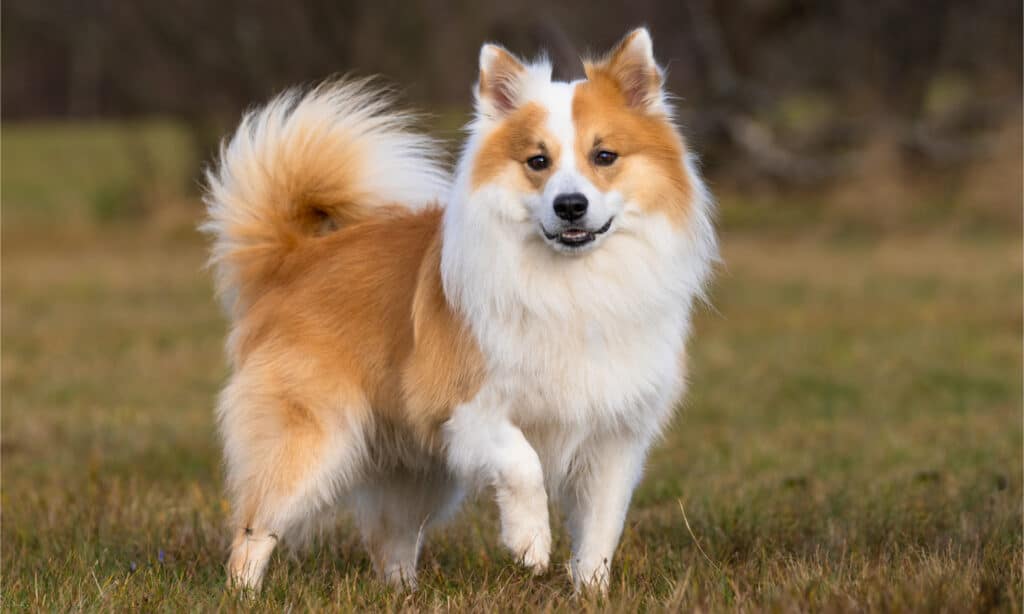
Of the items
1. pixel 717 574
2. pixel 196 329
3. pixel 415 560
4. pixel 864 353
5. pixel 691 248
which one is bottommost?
pixel 196 329

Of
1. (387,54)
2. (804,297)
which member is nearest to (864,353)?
(804,297)

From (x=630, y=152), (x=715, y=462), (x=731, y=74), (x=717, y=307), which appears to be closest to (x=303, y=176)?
(x=630, y=152)

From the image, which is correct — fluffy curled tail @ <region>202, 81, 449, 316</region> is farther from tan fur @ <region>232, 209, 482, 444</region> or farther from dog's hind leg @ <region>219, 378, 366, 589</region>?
dog's hind leg @ <region>219, 378, 366, 589</region>

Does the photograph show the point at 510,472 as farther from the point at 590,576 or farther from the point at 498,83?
the point at 498,83

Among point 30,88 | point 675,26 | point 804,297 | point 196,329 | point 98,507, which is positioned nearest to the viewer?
point 98,507

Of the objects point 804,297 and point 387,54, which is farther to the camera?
point 387,54

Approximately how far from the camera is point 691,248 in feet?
13.3

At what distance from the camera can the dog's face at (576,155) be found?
12.7ft

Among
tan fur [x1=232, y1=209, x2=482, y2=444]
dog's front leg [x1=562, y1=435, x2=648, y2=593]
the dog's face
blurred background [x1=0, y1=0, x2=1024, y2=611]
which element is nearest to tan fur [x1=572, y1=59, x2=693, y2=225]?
the dog's face

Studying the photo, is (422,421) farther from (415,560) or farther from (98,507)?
(98,507)

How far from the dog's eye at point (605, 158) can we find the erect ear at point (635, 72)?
10.7 inches

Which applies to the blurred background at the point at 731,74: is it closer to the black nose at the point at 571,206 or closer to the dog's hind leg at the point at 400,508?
the dog's hind leg at the point at 400,508

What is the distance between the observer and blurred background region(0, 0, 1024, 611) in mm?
4250

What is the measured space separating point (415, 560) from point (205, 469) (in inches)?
86.7
